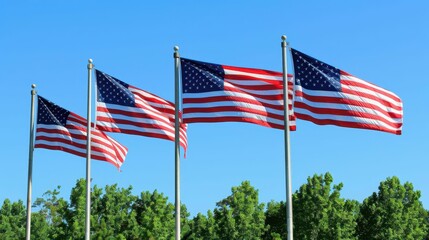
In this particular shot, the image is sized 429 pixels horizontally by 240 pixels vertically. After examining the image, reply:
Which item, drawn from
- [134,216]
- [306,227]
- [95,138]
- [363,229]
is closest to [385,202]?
[363,229]

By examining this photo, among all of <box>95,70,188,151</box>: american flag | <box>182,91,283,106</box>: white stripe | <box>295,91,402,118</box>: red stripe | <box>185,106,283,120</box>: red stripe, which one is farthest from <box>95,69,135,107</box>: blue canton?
<box>295,91,402,118</box>: red stripe

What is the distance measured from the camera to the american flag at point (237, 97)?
1038 inches

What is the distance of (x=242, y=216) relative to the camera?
3162 inches

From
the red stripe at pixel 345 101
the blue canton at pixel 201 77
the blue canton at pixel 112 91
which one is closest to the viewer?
the red stripe at pixel 345 101

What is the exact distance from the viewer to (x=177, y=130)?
27.5 m

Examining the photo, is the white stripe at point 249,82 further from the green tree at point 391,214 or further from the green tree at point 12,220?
the green tree at point 12,220

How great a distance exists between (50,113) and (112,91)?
13.5 ft

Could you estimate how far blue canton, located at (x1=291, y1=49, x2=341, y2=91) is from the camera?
84.7ft

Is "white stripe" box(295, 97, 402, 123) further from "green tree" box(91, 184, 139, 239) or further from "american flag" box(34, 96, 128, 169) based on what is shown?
"green tree" box(91, 184, 139, 239)

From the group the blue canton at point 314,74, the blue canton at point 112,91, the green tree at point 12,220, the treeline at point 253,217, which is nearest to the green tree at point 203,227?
the treeline at point 253,217

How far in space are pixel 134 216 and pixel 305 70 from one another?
197 feet

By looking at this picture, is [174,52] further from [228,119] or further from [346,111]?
[346,111]

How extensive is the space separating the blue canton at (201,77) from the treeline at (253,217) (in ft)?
168

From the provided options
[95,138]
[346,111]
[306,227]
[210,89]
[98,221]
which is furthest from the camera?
[98,221]
